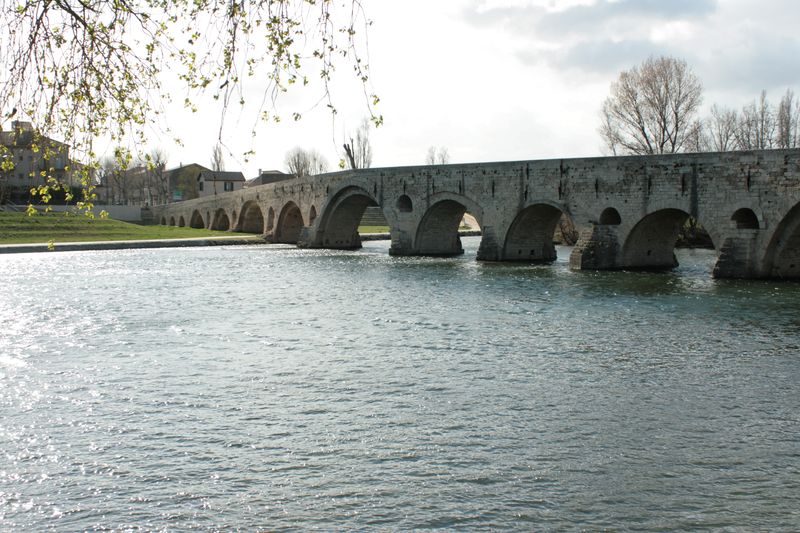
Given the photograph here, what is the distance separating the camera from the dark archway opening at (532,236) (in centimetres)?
3694

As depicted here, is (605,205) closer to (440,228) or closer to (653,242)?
(653,242)

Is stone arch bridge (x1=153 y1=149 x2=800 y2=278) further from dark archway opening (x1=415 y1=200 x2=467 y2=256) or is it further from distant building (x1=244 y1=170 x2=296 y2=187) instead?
distant building (x1=244 y1=170 x2=296 y2=187)

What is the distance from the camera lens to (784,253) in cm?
2706

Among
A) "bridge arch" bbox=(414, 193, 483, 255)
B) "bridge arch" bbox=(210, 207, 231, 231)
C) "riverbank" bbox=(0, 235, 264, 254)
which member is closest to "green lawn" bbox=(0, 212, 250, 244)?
"riverbank" bbox=(0, 235, 264, 254)

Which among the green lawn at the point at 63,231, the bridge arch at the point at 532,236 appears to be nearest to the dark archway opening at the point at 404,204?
the bridge arch at the point at 532,236

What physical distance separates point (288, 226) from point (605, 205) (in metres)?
35.2

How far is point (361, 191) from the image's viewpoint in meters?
48.0

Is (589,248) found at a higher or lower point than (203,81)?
lower

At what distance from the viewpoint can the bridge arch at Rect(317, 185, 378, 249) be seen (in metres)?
50.2

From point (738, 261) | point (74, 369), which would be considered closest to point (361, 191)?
point (738, 261)

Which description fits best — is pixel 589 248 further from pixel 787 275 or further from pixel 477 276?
pixel 787 275

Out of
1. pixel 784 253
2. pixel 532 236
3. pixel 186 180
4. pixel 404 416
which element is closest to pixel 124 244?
pixel 532 236

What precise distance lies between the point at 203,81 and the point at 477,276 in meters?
24.6

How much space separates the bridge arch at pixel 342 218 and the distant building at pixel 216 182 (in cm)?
6110
